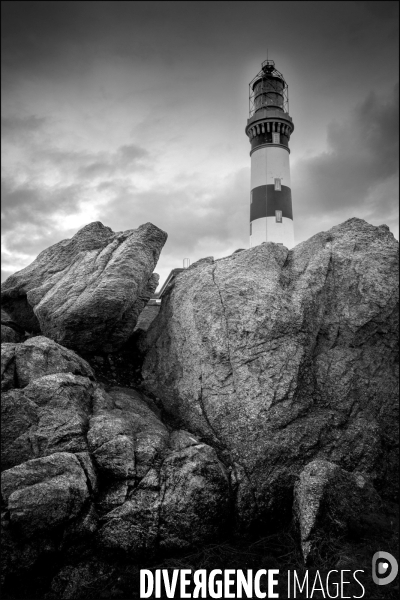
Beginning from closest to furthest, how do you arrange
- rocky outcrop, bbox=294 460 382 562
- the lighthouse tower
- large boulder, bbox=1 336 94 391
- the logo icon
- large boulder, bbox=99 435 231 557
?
the logo icon → large boulder, bbox=99 435 231 557 → rocky outcrop, bbox=294 460 382 562 → large boulder, bbox=1 336 94 391 → the lighthouse tower

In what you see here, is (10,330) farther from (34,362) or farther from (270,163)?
(270,163)

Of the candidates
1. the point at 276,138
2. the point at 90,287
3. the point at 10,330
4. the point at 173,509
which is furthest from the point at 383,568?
the point at 276,138

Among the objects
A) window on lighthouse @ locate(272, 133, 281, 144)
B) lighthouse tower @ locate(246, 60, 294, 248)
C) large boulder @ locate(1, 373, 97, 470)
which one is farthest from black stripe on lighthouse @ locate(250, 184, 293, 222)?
large boulder @ locate(1, 373, 97, 470)

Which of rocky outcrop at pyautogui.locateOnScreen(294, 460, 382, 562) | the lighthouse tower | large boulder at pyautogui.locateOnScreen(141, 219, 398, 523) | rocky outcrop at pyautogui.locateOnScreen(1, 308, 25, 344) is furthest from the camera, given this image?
the lighthouse tower

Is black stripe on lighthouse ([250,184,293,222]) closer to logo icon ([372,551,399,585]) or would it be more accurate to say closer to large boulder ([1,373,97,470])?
large boulder ([1,373,97,470])

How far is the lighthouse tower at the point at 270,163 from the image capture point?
43.1 metres

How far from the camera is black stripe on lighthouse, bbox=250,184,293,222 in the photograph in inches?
1704

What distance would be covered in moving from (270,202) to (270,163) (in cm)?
413

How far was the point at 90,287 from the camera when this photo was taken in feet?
52.4

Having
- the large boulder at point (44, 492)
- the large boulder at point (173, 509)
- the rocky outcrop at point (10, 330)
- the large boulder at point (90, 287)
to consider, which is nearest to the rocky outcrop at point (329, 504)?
the large boulder at point (173, 509)

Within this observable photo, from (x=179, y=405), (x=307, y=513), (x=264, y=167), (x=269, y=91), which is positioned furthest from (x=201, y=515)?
(x=269, y=91)

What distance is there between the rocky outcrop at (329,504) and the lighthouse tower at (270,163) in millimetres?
32063

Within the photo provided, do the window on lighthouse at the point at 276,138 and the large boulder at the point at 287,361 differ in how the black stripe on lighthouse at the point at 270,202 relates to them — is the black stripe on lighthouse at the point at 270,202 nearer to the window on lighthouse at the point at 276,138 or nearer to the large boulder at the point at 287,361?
the window on lighthouse at the point at 276,138

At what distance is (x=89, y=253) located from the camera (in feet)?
59.7
